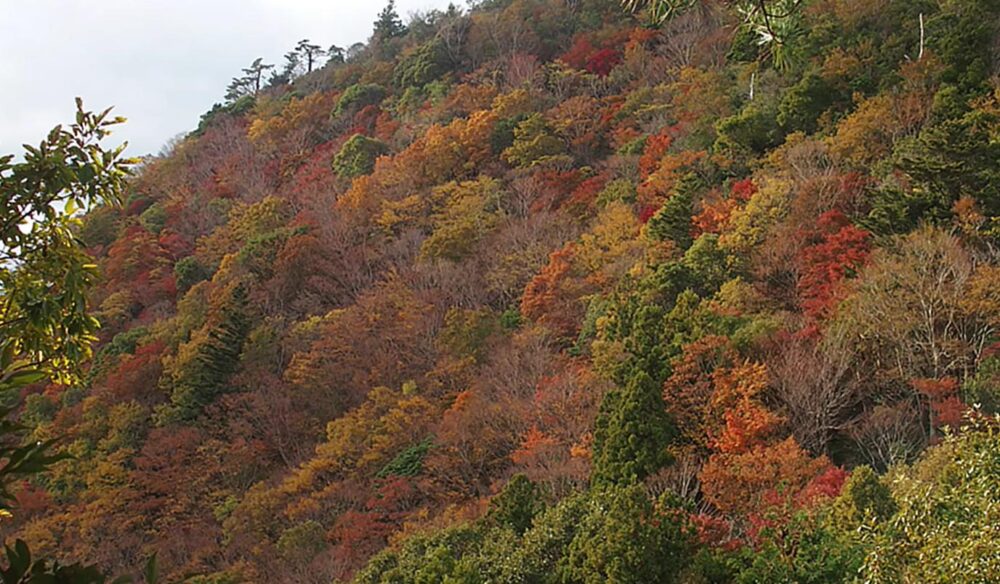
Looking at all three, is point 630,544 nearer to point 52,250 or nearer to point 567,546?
point 567,546

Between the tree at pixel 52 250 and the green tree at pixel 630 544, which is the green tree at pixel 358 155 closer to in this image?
the green tree at pixel 630 544

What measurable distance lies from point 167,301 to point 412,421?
16.4 metres

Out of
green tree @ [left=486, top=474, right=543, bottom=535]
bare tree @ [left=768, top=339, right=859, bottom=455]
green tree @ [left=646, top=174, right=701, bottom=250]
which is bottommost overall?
bare tree @ [left=768, top=339, right=859, bottom=455]

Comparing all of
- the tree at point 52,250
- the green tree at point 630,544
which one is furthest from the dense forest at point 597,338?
the tree at point 52,250

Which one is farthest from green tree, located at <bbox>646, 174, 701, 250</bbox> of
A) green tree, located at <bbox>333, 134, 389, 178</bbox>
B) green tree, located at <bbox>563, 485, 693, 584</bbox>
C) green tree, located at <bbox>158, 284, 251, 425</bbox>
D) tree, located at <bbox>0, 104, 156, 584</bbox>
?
tree, located at <bbox>0, 104, 156, 584</bbox>

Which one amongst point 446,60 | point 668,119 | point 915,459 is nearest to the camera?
point 915,459

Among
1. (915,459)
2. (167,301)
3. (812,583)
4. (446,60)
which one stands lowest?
(915,459)

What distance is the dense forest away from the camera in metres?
10.4

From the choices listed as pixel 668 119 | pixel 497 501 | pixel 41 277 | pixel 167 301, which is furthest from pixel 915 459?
pixel 167 301

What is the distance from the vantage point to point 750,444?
42.4 ft

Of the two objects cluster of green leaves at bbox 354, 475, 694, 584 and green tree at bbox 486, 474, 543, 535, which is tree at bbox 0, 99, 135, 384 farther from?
green tree at bbox 486, 474, 543, 535

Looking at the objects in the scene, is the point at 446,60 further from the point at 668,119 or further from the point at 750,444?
the point at 750,444

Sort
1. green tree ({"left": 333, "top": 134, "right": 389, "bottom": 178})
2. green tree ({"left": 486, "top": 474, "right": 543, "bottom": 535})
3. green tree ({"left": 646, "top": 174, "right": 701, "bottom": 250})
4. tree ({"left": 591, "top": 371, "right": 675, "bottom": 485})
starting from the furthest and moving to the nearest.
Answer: green tree ({"left": 333, "top": 134, "right": 389, "bottom": 178})
green tree ({"left": 646, "top": 174, "right": 701, "bottom": 250})
tree ({"left": 591, "top": 371, "right": 675, "bottom": 485})
green tree ({"left": 486, "top": 474, "right": 543, "bottom": 535})

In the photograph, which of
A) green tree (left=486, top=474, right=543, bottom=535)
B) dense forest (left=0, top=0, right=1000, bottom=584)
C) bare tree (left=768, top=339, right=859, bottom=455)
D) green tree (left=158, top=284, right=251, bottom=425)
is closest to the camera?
dense forest (left=0, top=0, right=1000, bottom=584)
